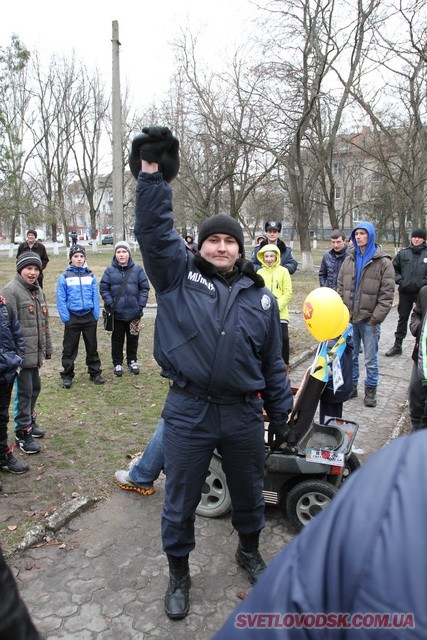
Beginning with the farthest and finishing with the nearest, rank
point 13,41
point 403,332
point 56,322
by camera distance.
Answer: point 13,41, point 56,322, point 403,332

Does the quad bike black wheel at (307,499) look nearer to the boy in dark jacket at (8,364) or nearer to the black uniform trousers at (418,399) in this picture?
the black uniform trousers at (418,399)

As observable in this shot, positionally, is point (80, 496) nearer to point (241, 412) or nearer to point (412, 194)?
point (241, 412)

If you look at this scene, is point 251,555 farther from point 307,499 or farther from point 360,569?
point 360,569

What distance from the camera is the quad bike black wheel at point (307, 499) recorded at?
3.29 m

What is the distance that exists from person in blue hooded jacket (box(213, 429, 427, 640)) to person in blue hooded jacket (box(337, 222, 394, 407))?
16.7 feet

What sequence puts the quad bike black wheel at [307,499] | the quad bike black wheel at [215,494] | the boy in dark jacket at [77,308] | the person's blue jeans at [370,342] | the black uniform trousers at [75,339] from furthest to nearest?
the black uniform trousers at [75,339]
the boy in dark jacket at [77,308]
the person's blue jeans at [370,342]
the quad bike black wheel at [215,494]
the quad bike black wheel at [307,499]

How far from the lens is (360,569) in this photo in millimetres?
765

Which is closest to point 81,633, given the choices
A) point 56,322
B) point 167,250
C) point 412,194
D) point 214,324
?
point 214,324

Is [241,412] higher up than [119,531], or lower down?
higher up

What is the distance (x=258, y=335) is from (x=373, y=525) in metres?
1.87

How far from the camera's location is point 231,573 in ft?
10.1

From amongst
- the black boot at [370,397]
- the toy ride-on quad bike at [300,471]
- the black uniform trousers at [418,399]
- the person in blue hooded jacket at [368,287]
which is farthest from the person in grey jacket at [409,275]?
the toy ride-on quad bike at [300,471]

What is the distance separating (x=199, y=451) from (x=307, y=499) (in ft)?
4.08

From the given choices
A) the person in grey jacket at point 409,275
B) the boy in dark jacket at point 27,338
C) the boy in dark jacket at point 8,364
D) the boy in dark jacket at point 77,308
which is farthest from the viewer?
the person in grey jacket at point 409,275
